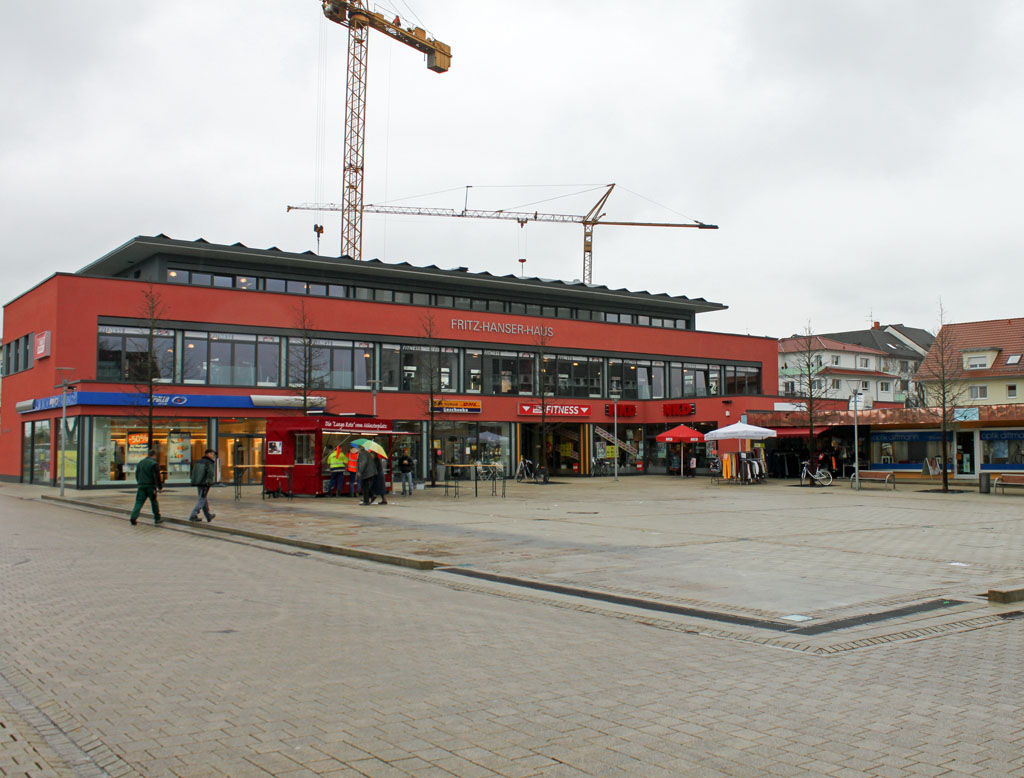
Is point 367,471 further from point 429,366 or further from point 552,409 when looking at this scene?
point 552,409

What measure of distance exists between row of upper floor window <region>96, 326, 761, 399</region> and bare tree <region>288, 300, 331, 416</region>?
57 millimetres

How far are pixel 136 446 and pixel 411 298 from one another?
Answer: 17.6m

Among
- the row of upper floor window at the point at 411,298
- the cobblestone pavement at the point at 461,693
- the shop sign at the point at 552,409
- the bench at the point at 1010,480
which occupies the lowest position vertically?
the cobblestone pavement at the point at 461,693

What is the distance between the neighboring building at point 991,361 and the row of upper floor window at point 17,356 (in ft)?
189

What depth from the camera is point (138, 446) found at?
36344 mm

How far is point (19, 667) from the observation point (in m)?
6.58

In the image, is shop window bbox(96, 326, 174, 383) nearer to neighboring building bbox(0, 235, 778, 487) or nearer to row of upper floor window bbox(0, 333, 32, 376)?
neighboring building bbox(0, 235, 778, 487)

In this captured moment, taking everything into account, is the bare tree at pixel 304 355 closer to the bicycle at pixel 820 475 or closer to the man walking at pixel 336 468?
the man walking at pixel 336 468

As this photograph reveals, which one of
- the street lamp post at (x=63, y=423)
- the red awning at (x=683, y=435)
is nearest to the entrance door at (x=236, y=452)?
the street lamp post at (x=63, y=423)

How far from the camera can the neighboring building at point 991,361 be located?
214 ft

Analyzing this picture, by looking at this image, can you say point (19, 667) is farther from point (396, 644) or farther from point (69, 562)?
point (69, 562)

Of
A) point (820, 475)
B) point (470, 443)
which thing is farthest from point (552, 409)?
point (820, 475)

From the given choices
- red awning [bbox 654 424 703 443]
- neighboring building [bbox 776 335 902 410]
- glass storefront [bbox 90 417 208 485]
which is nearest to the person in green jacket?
glass storefront [bbox 90 417 208 485]

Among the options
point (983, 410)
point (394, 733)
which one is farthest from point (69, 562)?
A: point (983, 410)
